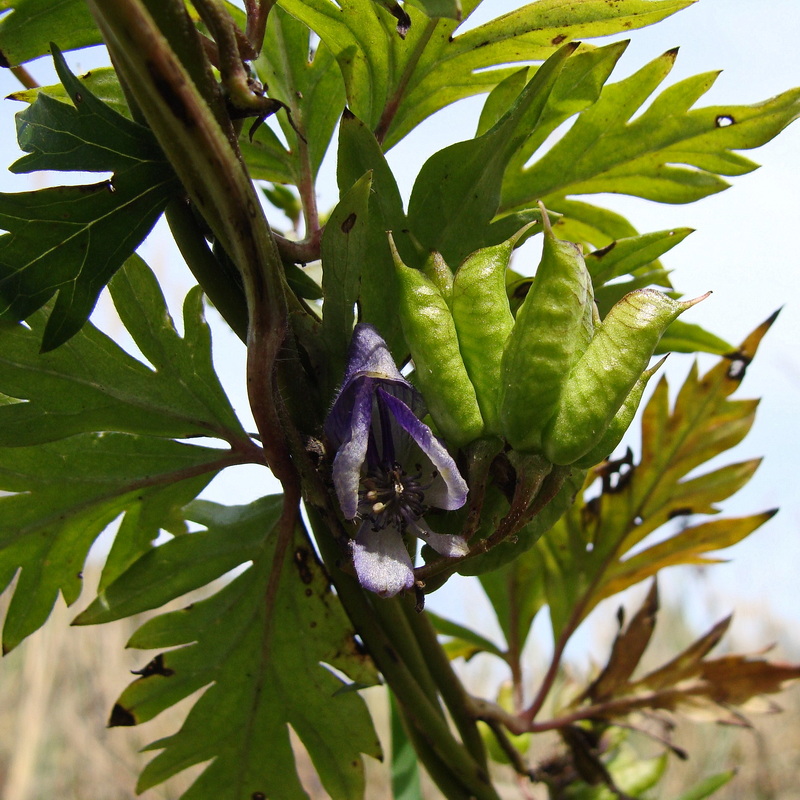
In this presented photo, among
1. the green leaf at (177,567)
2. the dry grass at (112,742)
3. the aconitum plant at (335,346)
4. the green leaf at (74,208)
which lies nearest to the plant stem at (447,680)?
the aconitum plant at (335,346)

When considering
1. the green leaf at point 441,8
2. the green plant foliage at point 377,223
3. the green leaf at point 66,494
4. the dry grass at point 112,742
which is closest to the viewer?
the green leaf at point 441,8

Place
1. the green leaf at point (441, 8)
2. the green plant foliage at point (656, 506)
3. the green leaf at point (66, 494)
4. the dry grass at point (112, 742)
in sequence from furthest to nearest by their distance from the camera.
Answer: the dry grass at point (112, 742)
the green plant foliage at point (656, 506)
the green leaf at point (66, 494)
the green leaf at point (441, 8)

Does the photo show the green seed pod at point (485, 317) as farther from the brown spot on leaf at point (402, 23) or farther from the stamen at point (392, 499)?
the brown spot on leaf at point (402, 23)

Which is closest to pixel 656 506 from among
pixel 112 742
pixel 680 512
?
pixel 680 512

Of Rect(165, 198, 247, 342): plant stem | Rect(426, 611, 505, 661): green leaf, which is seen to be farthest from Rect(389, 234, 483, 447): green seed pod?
Rect(426, 611, 505, 661): green leaf

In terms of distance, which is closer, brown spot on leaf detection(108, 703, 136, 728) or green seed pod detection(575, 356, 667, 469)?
green seed pod detection(575, 356, 667, 469)

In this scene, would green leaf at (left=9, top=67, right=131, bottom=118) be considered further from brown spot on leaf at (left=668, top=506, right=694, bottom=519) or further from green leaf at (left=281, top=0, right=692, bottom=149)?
brown spot on leaf at (left=668, top=506, right=694, bottom=519)

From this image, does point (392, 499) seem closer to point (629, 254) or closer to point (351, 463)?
point (351, 463)
